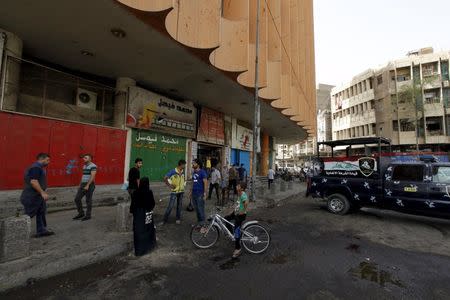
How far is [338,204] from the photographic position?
9.73m

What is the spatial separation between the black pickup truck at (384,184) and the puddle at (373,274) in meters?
4.20

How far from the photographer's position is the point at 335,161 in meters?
9.99

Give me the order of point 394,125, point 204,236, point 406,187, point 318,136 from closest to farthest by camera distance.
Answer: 1. point 204,236
2. point 406,187
3. point 394,125
4. point 318,136

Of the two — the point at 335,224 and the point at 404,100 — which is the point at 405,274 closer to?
the point at 335,224

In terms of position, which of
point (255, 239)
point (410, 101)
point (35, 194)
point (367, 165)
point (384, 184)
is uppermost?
point (410, 101)

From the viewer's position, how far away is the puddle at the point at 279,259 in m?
4.84

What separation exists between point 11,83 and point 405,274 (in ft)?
39.4

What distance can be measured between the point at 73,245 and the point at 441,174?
9.68 meters

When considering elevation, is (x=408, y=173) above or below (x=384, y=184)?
above

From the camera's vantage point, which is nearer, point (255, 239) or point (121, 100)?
point (255, 239)

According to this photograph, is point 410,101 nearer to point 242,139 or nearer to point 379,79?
point 379,79

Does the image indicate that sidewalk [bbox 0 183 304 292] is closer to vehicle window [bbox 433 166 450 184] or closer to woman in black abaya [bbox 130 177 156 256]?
woman in black abaya [bbox 130 177 156 256]

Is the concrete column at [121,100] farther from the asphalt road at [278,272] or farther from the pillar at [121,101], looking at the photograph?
the asphalt road at [278,272]

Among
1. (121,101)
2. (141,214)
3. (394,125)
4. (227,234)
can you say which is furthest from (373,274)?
(394,125)
